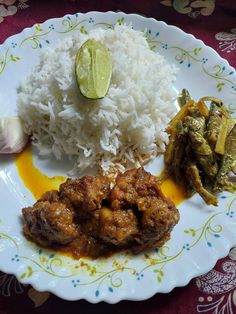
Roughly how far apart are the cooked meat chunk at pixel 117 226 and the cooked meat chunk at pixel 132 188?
0.08 meters

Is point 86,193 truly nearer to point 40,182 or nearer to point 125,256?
point 125,256

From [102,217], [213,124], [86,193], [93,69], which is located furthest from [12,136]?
[213,124]

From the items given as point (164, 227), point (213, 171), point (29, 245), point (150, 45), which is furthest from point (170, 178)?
point (150, 45)

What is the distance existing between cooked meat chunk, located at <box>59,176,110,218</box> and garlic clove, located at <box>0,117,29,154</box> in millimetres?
833

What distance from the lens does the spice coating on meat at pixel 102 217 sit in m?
3.44

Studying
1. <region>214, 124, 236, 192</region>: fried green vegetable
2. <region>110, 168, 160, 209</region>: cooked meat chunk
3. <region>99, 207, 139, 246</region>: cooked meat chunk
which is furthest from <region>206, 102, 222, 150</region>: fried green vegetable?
<region>99, 207, 139, 246</region>: cooked meat chunk

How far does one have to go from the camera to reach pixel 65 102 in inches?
170

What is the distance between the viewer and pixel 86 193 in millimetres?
3553

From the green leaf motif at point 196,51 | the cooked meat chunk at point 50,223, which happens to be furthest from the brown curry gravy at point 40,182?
the green leaf motif at point 196,51

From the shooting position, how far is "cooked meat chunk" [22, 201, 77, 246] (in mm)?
3453

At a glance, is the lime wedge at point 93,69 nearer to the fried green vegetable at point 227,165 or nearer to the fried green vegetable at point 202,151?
the fried green vegetable at point 202,151

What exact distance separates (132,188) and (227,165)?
3.31 feet

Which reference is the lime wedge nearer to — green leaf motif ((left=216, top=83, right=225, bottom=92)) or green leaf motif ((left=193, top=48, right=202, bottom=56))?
green leaf motif ((left=193, top=48, right=202, bottom=56))

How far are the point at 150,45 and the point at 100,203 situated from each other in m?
2.36
